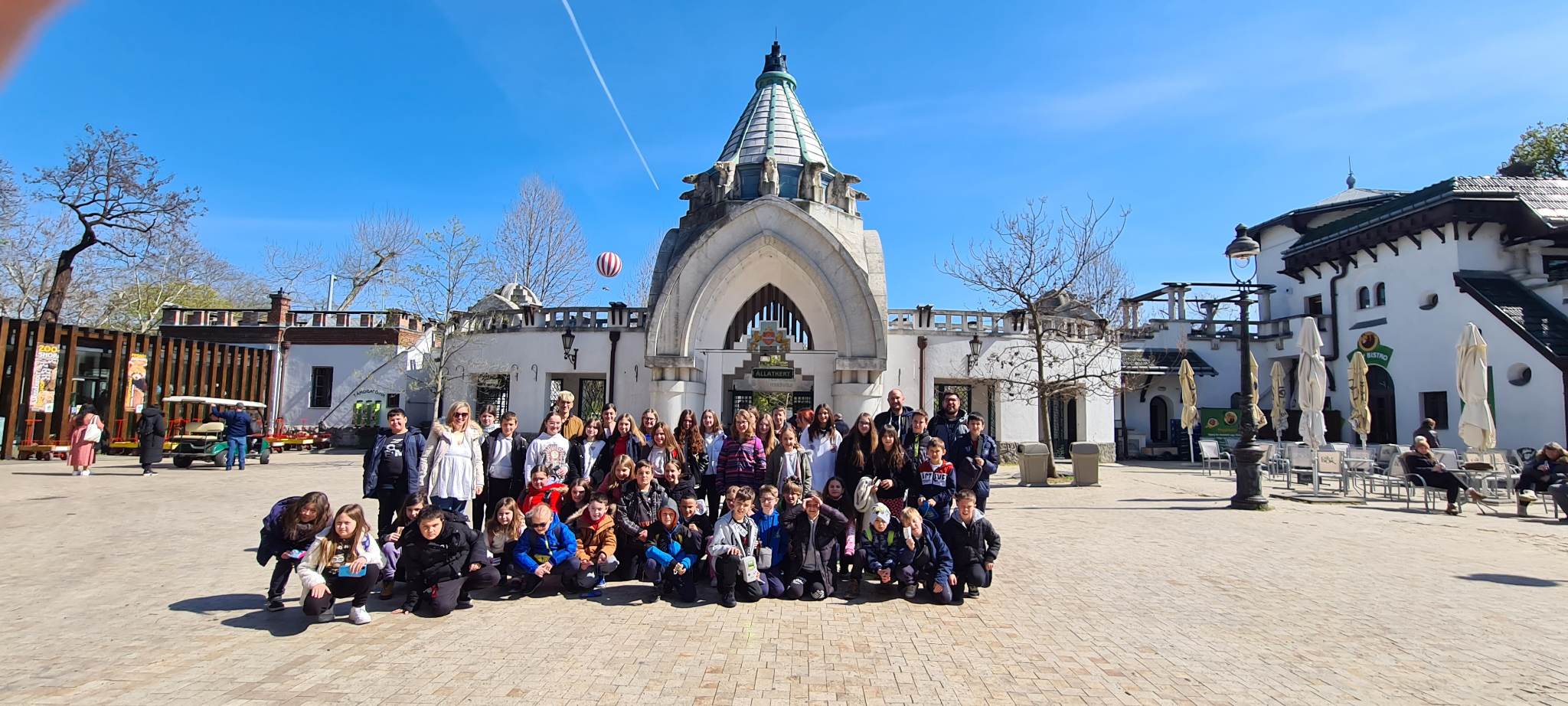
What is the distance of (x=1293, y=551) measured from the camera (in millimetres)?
9203

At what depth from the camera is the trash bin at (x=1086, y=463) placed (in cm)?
1689

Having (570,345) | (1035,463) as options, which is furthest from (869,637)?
(570,345)

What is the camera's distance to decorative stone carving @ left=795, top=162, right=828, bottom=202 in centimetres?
2283

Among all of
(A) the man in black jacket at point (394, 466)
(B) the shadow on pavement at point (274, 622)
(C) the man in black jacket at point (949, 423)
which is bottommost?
(B) the shadow on pavement at point (274, 622)

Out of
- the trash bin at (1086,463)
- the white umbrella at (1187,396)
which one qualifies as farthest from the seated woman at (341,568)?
the white umbrella at (1187,396)

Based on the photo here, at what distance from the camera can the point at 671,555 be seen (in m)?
7.17

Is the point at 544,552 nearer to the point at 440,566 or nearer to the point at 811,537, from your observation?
the point at 440,566

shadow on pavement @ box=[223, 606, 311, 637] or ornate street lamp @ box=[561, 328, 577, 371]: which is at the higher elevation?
ornate street lamp @ box=[561, 328, 577, 371]

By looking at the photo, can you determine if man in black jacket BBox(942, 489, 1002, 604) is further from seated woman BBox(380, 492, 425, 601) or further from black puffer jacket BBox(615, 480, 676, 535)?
seated woman BBox(380, 492, 425, 601)

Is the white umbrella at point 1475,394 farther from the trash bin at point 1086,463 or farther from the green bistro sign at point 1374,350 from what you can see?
the green bistro sign at point 1374,350

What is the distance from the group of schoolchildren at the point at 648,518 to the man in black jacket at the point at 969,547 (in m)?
0.01

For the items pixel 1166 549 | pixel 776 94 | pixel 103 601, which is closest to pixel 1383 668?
pixel 1166 549

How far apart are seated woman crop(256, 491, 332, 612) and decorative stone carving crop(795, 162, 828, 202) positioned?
17.8 metres

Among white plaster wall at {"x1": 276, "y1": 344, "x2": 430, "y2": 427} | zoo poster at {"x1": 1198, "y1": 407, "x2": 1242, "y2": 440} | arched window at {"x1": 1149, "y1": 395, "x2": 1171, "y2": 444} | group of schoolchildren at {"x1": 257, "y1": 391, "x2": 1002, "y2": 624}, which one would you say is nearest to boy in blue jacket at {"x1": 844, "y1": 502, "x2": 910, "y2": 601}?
group of schoolchildren at {"x1": 257, "y1": 391, "x2": 1002, "y2": 624}
